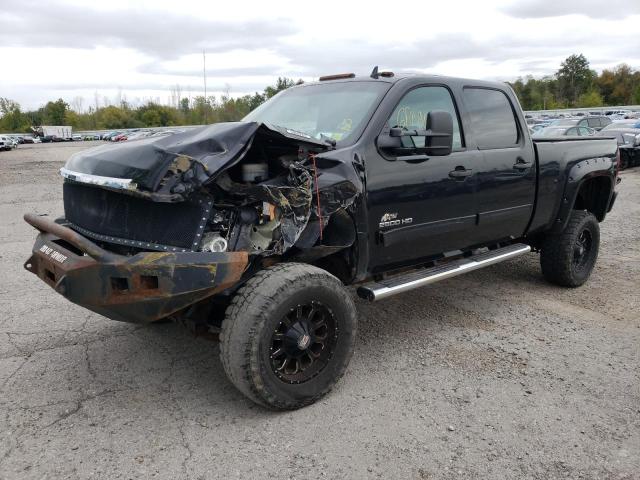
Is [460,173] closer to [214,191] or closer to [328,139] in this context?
[328,139]

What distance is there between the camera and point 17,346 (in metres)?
4.06

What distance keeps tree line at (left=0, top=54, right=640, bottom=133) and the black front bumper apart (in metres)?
74.2

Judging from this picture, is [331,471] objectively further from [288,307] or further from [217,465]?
[288,307]

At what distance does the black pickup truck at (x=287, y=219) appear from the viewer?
2.85 meters

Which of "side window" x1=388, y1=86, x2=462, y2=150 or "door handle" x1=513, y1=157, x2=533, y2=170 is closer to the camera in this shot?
"side window" x1=388, y1=86, x2=462, y2=150

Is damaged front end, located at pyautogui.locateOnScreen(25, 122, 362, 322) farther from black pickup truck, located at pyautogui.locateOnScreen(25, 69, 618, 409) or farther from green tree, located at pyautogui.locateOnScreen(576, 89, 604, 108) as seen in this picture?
green tree, located at pyautogui.locateOnScreen(576, 89, 604, 108)

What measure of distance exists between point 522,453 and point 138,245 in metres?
2.38

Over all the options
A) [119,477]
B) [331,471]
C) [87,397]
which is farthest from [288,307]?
[87,397]

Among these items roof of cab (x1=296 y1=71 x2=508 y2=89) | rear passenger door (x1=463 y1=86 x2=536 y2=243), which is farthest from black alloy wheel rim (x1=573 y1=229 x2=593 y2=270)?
roof of cab (x1=296 y1=71 x2=508 y2=89)

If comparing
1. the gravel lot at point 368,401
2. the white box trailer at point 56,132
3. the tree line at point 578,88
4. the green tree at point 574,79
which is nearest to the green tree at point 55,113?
the white box trailer at point 56,132

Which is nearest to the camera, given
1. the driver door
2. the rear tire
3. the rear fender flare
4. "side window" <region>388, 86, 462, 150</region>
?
the driver door

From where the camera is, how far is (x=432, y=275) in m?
4.05

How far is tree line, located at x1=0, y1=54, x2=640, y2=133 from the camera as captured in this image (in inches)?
3497

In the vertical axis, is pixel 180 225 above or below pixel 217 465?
above
